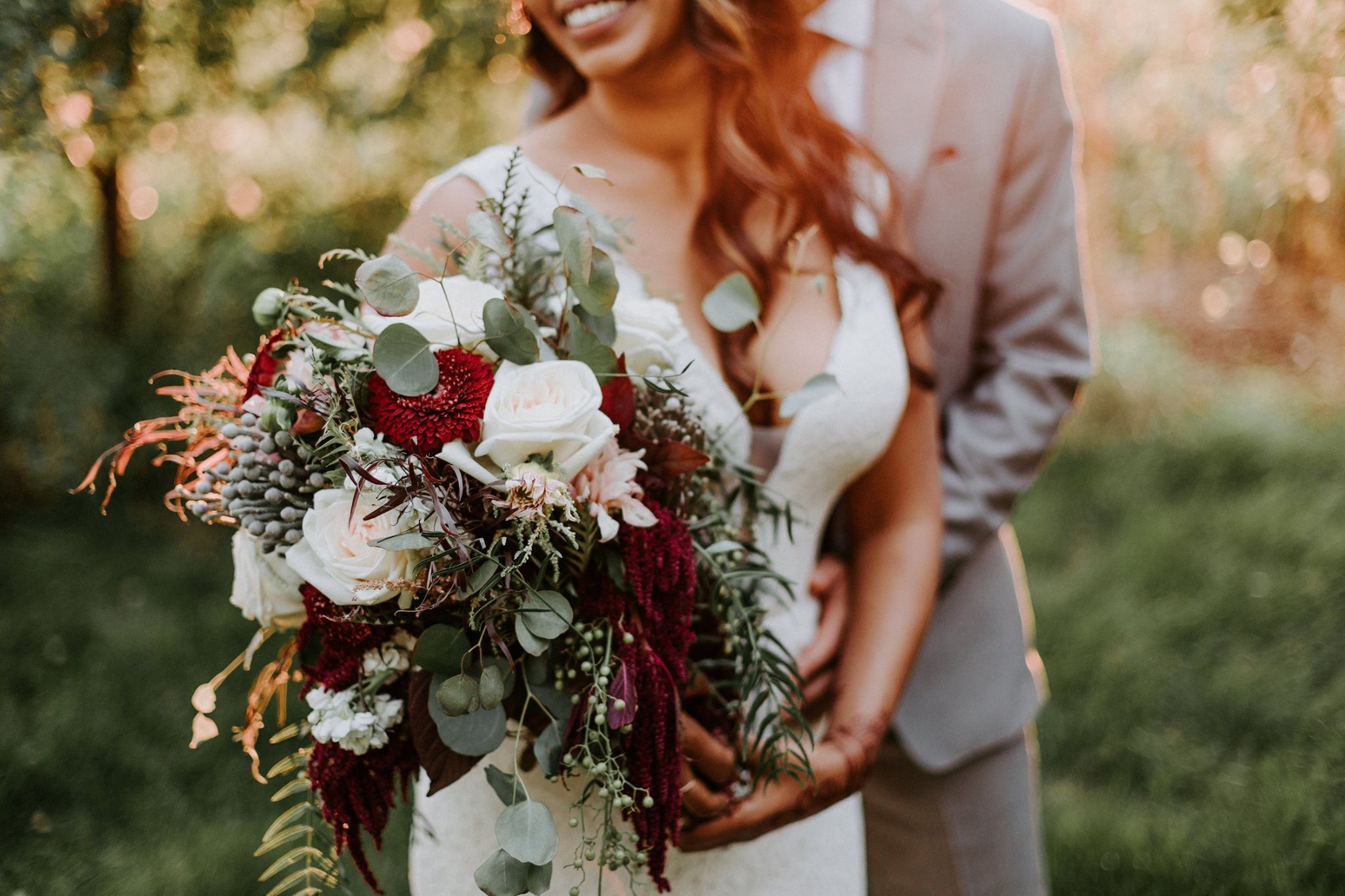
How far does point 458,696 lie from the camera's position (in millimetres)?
1078

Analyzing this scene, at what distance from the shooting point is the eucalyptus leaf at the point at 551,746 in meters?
1.15

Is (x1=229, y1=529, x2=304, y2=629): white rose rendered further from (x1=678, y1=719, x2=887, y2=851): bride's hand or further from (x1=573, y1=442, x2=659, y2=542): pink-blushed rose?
(x1=678, y1=719, x2=887, y2=851): bride's hand

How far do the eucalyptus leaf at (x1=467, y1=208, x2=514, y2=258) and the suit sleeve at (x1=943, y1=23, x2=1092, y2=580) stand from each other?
120 centimetres

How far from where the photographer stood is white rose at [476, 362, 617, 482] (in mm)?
1047

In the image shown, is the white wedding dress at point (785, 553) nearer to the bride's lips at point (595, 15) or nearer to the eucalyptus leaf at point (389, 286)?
the bride's lips at point (595, 15)

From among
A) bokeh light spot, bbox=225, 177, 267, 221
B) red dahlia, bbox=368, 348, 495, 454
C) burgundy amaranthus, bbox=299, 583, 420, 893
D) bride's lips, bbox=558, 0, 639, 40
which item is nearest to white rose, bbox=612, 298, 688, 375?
red dahlia, bbox=368, 348, 495, 454

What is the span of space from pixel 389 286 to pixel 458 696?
435 mm

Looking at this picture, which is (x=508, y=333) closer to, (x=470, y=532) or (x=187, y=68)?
(x=470, y=532)

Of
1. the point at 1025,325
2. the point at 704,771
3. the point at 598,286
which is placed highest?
the point at 598,286

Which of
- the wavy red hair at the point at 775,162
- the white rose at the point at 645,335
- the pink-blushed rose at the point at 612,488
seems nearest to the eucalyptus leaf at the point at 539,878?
the pink-blushed rose at the point at 612,488

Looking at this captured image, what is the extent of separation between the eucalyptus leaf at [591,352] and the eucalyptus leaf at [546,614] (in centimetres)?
26

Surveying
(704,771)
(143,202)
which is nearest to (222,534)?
(143,202)

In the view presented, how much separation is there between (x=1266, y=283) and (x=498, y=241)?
751 centimetres

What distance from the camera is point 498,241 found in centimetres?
121
